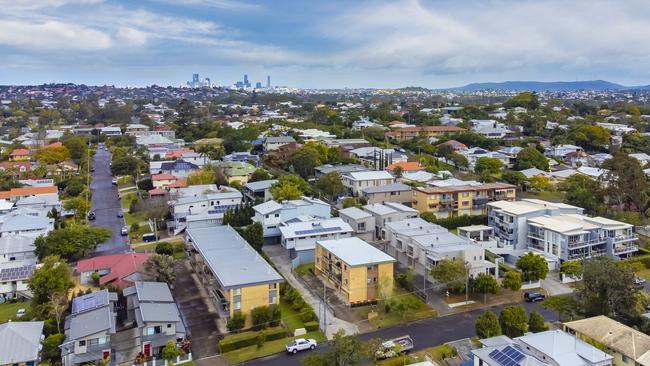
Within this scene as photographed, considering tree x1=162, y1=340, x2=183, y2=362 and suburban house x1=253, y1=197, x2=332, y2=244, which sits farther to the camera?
suburban house x1=253, y1=197, x2=332, y2=244

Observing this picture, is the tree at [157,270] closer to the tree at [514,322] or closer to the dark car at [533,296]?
the tree at [514,322]

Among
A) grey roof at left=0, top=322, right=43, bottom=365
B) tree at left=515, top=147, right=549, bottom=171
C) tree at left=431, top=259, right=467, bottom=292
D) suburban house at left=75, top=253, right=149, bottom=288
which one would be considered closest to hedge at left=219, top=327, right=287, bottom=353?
grey roof at left=0, top=322, right=43, bottom=365

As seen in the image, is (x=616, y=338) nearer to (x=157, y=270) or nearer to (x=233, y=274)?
(x=233, y=274)

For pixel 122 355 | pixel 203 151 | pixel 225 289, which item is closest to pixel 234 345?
pixel 225 289

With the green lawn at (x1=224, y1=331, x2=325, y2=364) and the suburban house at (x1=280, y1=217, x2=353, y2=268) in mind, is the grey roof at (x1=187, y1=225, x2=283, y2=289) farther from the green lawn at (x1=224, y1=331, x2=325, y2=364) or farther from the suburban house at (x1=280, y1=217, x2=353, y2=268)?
the suburban house at (x1=280, y1=217, x2=353, y2=268)

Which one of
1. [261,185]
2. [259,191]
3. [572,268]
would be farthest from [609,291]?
[261,185]

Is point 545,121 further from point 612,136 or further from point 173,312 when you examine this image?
point 173,312
